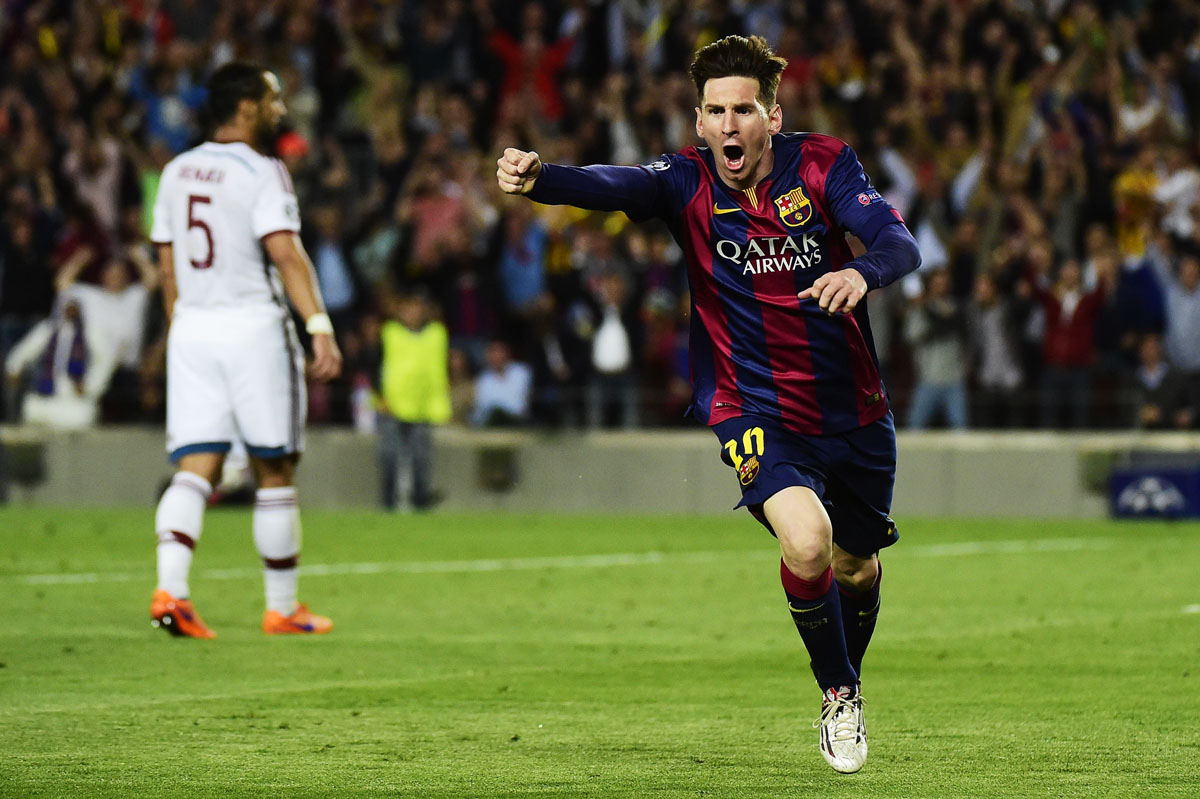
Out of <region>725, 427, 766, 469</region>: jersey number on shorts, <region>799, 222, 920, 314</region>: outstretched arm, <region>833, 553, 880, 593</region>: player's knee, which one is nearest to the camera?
<region>799, 222, 920, 314</region>: outstretched arm

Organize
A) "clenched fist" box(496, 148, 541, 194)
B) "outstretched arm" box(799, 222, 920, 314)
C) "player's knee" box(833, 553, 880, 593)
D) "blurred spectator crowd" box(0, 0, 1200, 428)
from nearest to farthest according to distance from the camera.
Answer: "outstretched arm" box(799, 222, 920, 314), "clenched fist" box(496, 148, 541, 194), "player's knee" box(833, 553, 880, 593), "blurred spectator crowd" box(0, 0, 1200, 428)

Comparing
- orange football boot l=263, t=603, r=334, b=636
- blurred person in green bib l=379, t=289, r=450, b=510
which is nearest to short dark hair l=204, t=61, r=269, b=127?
orange football boot l=263, t=603, r=334, b=636

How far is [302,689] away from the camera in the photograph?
8.00 m

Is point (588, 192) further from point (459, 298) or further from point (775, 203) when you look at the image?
point (459, 298)

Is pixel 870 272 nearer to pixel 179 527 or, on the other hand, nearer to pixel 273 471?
pixel 273 471

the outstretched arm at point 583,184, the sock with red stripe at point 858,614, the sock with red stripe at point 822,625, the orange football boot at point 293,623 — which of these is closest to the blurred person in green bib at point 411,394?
the orange football boot at point 293,623

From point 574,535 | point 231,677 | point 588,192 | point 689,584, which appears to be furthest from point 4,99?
point 588,192

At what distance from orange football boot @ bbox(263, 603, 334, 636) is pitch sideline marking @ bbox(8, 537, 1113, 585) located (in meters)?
2.72

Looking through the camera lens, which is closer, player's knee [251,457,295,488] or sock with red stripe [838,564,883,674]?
sock with red stripe [838,564,883,674]

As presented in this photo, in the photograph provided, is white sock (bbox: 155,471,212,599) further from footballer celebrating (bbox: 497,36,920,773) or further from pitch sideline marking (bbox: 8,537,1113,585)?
footballer celebrating (bbox: 497,36,920,773)

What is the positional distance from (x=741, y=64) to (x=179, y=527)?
4.24 meters

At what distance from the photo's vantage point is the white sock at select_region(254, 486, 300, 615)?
380 inches

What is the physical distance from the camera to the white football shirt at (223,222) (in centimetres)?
955

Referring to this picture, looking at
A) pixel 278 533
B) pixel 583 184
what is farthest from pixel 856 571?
pixel 278 533
